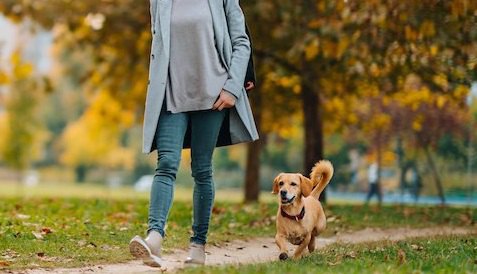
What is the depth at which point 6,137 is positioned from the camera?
180ft

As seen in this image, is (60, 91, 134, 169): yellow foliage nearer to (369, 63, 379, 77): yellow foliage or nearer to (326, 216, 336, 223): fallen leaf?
(369, 63, 379, 77): yellow foliage

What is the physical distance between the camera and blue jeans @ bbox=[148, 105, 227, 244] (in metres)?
6.36

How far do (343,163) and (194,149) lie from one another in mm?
21969

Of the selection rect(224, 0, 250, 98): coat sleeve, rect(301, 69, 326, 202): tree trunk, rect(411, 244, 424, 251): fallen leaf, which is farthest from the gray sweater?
rect(301, 69, 326, 202): tree trunk

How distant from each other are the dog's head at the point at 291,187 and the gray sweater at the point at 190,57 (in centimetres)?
123

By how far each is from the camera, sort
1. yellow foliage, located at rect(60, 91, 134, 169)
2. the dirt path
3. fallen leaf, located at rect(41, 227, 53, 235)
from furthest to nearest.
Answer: yellow foliage, located at rect(60, 91, 134, 169)
fallen leaf, located at rect(41, 227, 53, 235)
the dirt path

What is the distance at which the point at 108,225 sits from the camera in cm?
1115

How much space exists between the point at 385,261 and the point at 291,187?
98cm

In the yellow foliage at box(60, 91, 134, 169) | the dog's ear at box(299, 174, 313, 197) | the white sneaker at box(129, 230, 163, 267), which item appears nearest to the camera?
the white sneaker at box(129, 230, 163, 267)

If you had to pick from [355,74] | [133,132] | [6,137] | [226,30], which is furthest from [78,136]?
[226,30]

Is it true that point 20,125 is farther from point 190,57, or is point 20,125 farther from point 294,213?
point 190,57

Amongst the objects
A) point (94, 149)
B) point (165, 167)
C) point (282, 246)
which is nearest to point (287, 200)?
point (282, 246)

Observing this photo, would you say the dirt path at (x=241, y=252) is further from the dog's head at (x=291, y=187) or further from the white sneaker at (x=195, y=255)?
the dog's head at (x=291, y=187)

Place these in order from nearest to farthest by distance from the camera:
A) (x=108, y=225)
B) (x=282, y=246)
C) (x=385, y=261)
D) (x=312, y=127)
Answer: (x=385, y=261), (x=282, y=246), (x=108, y=225), (x=312, y=127)
